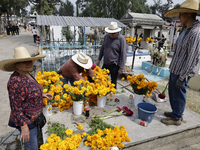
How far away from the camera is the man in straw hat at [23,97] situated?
174 cm

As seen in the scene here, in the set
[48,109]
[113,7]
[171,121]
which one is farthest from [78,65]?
[113,7]

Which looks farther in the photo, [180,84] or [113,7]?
[113,7]

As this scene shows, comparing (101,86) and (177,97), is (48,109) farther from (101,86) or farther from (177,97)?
(177,97)

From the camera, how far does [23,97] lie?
70.6 inches

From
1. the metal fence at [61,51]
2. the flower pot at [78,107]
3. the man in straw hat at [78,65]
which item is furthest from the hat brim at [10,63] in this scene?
the metal fence at [61,51]

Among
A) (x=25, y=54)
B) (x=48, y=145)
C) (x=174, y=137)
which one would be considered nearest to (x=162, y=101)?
(x=174, y=137)

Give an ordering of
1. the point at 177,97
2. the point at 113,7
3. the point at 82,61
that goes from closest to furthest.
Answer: the point at 177,97, the point at 82,61, the point at 113,7

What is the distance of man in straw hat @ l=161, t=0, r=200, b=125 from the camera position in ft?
7.36

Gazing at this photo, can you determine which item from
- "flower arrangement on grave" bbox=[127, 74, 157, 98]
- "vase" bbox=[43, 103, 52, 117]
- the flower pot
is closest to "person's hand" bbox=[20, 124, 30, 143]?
"vase" bbox=[43, 103, 52, 117]

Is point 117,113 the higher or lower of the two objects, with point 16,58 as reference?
lower

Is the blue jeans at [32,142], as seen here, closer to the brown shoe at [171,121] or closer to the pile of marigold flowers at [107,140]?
the pile of marigold flowers at [107,140]

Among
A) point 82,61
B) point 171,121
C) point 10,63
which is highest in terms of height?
point 10,63

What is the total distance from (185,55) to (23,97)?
244 cm

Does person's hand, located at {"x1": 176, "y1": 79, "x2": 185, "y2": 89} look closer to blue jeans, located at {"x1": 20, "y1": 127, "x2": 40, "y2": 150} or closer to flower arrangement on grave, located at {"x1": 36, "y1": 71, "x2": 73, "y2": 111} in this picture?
flower arrangement on grave, located at {"x1": 36, "y1": 71, "x2": 73, "y2": 111}
